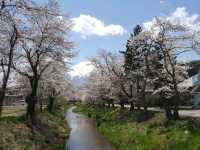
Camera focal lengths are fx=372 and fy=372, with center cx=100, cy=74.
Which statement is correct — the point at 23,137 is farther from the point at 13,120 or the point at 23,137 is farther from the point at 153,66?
the point at 153,66

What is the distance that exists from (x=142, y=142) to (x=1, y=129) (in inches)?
378

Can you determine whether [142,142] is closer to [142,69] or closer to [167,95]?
[167,95]

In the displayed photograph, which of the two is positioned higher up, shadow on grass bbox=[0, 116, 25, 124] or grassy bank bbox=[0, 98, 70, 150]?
shadow on grass bbox=[0, 116, 25, 124]

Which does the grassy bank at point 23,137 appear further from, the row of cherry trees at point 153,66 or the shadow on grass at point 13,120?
the row of cherry trees at point 153,66

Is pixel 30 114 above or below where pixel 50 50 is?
below

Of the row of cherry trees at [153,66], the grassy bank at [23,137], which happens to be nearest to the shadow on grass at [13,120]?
the grassy bank at [23,137]

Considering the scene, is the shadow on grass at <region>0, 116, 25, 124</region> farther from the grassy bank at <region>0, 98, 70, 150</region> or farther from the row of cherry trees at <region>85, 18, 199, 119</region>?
the row of cherry trees at <region>85, 18, 199, 119</region>

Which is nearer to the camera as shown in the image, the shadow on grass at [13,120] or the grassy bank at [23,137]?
the grassy bank at [23,137]

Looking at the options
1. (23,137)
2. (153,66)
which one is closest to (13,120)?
(23,137)

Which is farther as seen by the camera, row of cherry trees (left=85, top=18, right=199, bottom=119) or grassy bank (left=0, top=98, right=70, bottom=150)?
row of cherry trees (left=85, top=18, right=199, bottom=119)

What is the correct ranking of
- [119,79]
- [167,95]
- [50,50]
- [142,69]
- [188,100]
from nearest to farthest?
[50,50] → [167,95] → [142,69] → [119,79] → [188,100]

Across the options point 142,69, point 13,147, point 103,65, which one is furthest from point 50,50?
point 103,65

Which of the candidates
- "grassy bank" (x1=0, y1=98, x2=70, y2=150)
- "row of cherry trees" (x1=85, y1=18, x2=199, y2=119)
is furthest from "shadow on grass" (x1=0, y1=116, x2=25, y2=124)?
"row of cherry trees" (x1=85, y1=18, x2=199, y2=119)

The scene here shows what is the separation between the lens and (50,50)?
3253 centimetres
